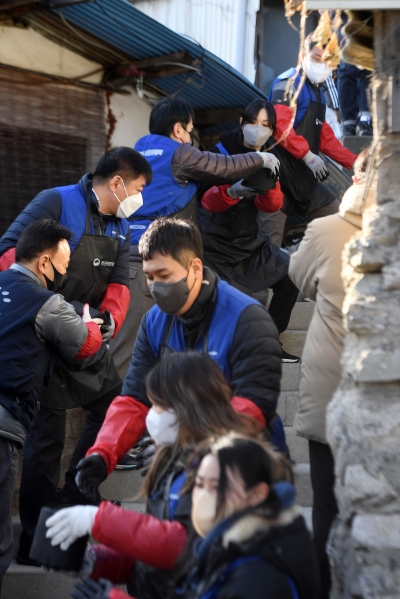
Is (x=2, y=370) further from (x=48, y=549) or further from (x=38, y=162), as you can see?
(x=38, y=162)

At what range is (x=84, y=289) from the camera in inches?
182

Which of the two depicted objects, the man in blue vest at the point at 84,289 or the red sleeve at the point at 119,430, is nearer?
the red sleeve at the point at 119,430

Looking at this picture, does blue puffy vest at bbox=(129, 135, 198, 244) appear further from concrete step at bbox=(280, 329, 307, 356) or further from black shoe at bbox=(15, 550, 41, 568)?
black shoe at bbox=(15, 550, 41, 568)

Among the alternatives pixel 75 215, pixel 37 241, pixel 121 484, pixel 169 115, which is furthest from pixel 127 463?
pixel 169 115

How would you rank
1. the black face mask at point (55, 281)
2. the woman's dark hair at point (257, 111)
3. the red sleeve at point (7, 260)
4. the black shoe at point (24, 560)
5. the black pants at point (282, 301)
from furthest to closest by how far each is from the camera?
1. the black pants at point (282, 301)
2. the woman's dark hair at point (257, 111)
3. the red sleeve at point (7, 260)
4. the black shoe at point (24, 560)
5. the black face mask at point (55, 281)

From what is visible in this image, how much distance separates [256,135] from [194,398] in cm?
349

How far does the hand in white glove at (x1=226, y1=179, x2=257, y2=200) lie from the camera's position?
5.50 m

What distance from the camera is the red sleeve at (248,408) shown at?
2.86m

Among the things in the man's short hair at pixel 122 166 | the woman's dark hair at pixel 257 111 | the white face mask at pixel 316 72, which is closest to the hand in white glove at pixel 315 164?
the woman's dark hair at pixel 257 111

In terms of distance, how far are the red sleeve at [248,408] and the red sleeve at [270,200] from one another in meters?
2.96

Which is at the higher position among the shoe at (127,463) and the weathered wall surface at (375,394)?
the weathered wall surface at (375,394)

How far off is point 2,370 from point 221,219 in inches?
102

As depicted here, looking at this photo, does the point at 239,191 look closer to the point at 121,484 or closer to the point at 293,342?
the point at 293,342

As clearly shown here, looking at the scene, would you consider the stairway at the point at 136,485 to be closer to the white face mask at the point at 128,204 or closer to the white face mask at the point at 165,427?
the white face mask at the point at 165,427
